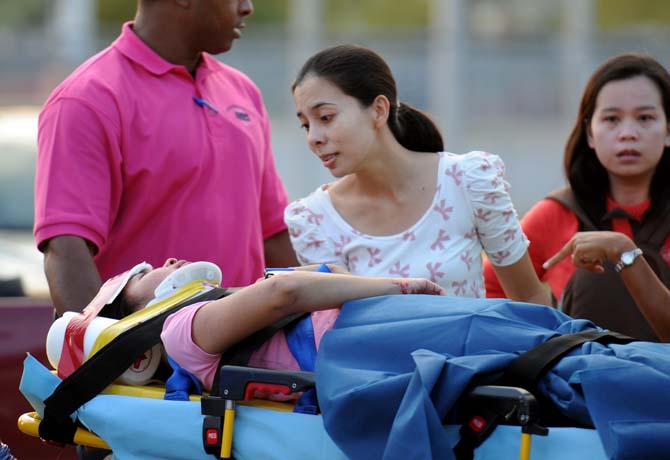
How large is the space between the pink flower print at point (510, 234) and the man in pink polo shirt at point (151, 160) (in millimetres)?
938

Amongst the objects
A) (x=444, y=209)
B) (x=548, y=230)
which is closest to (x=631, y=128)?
(x=548, y=230)

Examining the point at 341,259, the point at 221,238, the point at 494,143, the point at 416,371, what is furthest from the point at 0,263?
the point at 494,143

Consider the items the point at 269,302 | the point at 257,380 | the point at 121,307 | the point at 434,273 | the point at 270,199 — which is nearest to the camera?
the point at 257,380

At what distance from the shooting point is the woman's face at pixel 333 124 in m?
3.54

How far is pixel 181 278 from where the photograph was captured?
3.35 m

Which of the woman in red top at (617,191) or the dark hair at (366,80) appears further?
the woman in red top at (617,191)

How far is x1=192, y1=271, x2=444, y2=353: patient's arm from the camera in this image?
2.95 m

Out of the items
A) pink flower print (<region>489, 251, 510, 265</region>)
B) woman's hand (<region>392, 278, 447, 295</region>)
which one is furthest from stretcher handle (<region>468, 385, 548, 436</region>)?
pink flower print (<region>489, 251, 510, 265</region>)

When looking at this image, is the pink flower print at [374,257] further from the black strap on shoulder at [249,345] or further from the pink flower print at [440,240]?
the black strap on shoulder at [249,345]

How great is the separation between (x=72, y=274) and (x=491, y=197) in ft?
4.25

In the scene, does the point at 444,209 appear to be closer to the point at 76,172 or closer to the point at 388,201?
the point at 388,201

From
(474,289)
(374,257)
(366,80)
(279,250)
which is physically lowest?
(279,250)

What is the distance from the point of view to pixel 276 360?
10.00ft

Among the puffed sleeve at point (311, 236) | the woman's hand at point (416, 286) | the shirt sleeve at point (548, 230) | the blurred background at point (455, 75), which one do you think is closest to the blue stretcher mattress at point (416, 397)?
the woman's hand at point (416, 286)
